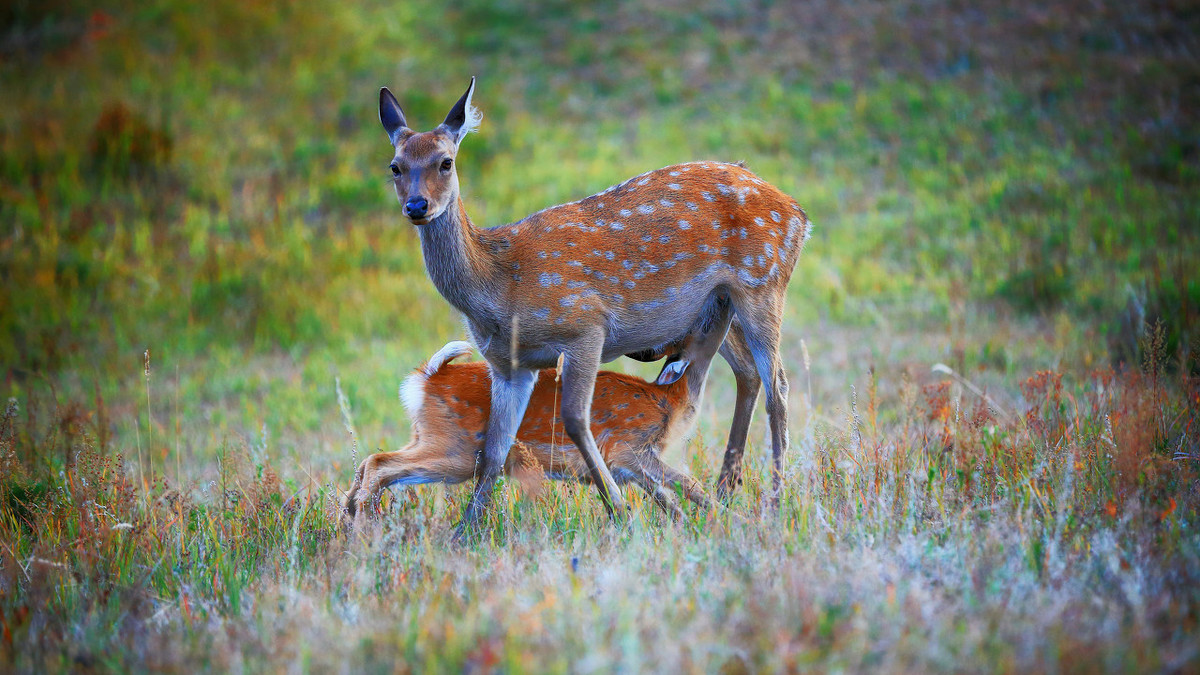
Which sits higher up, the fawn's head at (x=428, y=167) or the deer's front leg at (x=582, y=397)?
the fawn's head at (x=428, y=167)

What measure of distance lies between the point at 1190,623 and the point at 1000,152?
1064 centimetres

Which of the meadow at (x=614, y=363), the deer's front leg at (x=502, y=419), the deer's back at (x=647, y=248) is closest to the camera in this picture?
the meadow at (x=614, y=363)

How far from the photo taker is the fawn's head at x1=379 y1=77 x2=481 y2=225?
15.3 ft

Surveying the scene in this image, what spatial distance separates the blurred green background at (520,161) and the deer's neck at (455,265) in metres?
2.65

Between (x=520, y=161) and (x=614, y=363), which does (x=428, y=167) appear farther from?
(x=520, y=161)

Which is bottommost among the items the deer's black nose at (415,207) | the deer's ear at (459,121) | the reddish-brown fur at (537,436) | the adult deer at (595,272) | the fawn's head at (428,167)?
the reddish-brown fur at (537,436)

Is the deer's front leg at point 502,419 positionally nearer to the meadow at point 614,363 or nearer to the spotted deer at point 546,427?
the spotted deer at point 546,427

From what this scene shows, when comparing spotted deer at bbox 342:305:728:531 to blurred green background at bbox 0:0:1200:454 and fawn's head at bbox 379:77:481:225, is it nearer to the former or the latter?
fawn's head at bbox 379:77:481:225

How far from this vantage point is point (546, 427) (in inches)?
217

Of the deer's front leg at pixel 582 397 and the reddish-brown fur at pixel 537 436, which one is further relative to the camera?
the reddish-brown fur at pixel 537 436

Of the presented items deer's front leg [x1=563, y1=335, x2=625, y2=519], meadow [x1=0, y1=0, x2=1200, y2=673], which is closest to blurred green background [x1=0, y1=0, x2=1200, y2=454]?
meadow [x1=0, y1=0, x2=1200, y2=673]

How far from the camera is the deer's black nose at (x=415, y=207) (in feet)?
15.1

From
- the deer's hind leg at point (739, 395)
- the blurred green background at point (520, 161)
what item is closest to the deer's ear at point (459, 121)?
the deer's hind leg at point (739, 395)

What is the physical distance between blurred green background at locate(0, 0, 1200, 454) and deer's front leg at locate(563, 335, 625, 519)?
2756mm
